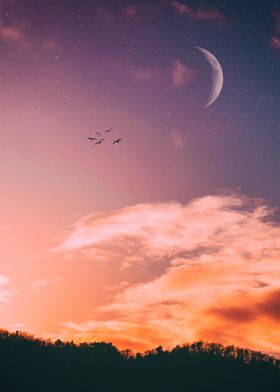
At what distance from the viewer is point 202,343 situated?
9388 centimetres

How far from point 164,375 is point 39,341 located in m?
24.5

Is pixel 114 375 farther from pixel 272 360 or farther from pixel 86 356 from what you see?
pixel 272 360

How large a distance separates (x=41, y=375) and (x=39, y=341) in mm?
8958

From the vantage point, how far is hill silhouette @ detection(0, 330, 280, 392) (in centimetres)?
7388

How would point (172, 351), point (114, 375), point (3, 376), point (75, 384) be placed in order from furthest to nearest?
point (172, 351) < point (114, 375) < point (75, 384) < point (3, 376)

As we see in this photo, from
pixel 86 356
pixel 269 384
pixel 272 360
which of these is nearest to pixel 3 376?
pixel 86 356

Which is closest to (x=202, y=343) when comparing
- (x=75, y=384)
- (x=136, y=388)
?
(x=136, y=388)

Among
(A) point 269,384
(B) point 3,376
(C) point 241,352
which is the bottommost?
(B) point 3,376

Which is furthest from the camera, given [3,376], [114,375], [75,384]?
[114,375]

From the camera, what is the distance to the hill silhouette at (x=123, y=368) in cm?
7388

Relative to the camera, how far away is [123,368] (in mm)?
81688

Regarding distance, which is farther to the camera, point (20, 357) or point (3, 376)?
point (20, 357)

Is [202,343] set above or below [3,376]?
above

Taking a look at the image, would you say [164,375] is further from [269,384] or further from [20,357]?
[20,357]
